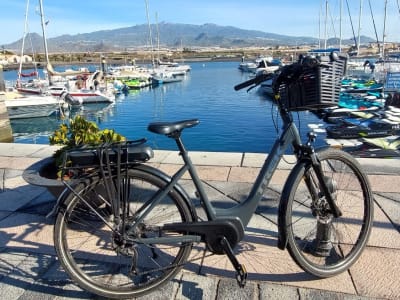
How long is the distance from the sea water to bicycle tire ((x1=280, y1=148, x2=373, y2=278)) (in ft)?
29.7

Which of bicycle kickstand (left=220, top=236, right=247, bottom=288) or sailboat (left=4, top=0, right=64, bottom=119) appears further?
sailboat (left=4, top=0, right=64, bottom=119)

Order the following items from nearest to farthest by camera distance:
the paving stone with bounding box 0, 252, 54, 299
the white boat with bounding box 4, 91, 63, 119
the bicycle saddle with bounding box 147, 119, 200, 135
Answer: the bicycle saddle with bounding box 147, 119, 200, 135 → the paving stone with bounding box 0, 252, 54, 299 → the white boat with bounding box 4, 91, 63, 119

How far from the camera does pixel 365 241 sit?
8.52 feet

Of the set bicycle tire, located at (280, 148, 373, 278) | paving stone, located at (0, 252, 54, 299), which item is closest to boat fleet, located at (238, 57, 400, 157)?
bicycle tire, located at (280, 148, 373, 278)

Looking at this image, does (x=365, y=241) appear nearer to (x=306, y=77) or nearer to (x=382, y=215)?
(x=382, y=215)

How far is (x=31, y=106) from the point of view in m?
21.4

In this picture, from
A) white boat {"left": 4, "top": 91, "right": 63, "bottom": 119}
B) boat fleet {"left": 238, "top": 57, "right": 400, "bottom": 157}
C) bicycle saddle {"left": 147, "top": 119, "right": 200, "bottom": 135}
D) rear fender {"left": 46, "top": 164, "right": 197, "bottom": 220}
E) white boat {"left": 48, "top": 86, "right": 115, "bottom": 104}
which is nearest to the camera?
bicycle saddle {"left": 147, "top": 119, "right": 200, "bottom": 135}

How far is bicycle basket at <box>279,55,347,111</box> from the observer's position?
211 cm

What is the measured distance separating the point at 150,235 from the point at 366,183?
5.07 feet

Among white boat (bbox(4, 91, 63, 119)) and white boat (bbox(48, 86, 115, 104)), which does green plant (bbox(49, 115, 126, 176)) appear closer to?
white boat (bbox(4, 91, 63, 119))

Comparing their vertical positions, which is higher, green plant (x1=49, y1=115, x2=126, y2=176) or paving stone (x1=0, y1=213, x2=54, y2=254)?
green plant (x1=49, y1=115, x2=126, y2=176)

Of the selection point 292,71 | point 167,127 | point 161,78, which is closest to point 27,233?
point 167,127

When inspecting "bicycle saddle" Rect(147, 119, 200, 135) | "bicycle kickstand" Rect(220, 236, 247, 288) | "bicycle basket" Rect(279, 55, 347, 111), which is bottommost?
"bicycle kickstand" Rect(220, 236, 247, 288)

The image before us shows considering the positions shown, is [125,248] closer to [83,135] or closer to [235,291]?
[235,291]
